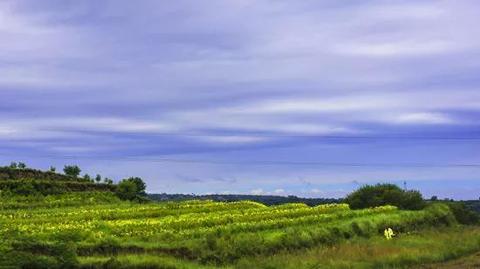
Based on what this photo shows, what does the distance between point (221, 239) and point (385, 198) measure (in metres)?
35.2

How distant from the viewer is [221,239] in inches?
1183

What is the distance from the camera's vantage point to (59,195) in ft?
193

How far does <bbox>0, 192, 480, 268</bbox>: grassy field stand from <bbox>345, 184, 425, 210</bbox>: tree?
887cm

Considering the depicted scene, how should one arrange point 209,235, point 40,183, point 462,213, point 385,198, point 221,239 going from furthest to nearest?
point 462,213 < point 385,198 < point 40,183 < point 209,235 < point 221,239

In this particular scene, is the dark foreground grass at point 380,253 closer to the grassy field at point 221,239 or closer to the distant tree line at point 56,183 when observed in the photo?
the grassy field at point 221,239

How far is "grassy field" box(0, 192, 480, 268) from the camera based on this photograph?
2459cm

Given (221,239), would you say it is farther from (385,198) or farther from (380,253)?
(385,198)

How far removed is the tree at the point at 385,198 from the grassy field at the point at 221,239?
887 cm

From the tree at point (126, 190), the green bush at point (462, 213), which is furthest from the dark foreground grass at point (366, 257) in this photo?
the tree at point (126, 190)

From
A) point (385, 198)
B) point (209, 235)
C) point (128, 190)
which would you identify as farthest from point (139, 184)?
point (209, 235)

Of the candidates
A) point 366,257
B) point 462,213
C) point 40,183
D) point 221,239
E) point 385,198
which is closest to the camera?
point 221,239

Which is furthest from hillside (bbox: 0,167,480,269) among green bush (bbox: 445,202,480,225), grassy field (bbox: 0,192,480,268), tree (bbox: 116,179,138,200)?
green bush (bbox: 445,202,480,225)

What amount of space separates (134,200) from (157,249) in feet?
127

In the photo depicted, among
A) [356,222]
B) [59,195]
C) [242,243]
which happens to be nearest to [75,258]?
[242,243]
